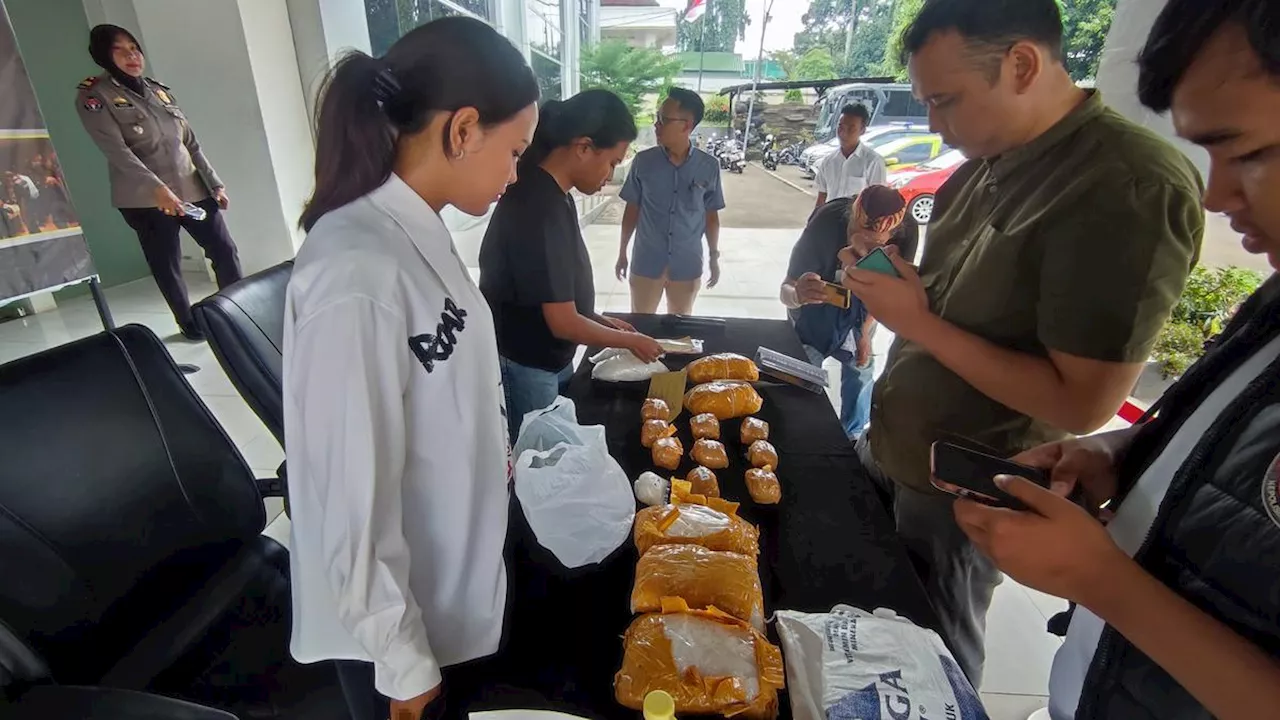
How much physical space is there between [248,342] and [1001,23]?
1.31m

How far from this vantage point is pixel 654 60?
8.35m

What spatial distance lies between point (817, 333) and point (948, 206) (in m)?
1.06

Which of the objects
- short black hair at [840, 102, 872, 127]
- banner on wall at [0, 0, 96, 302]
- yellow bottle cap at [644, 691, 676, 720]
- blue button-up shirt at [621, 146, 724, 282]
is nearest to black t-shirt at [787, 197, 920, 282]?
blue button-up shirt at [621, 146, 724, 282]

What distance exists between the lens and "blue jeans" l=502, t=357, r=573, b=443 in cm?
163

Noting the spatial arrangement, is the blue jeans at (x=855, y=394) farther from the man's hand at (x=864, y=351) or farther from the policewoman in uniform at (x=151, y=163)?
the policewoman in uniform at (x=151, y=163)

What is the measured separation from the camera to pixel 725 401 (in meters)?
1.34

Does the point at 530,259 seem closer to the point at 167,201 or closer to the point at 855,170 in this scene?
the point at 167,201

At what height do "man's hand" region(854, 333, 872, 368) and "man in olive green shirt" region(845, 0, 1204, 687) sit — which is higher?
"man in olive green shirt" region(845, 0, 1204, 687)

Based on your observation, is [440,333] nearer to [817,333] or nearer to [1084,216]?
[1084,216]

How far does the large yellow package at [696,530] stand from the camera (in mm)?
876

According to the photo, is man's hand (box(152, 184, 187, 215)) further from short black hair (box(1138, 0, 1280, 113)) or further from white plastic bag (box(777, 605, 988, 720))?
short black hair (box(1138, 0, 1280, 113))

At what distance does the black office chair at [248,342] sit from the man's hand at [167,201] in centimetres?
260

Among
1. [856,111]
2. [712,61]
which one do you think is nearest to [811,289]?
[856,111]

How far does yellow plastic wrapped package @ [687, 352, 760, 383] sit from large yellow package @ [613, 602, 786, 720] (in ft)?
2.70
